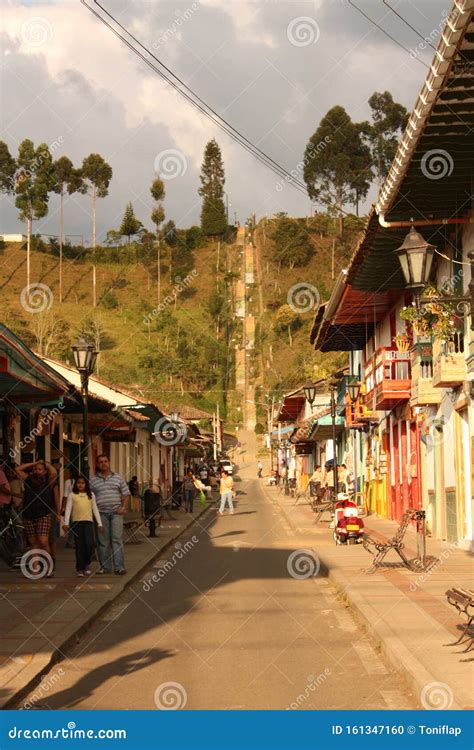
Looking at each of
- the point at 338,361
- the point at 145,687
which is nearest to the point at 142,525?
the point at 145,687

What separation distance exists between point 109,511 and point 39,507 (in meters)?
1.02

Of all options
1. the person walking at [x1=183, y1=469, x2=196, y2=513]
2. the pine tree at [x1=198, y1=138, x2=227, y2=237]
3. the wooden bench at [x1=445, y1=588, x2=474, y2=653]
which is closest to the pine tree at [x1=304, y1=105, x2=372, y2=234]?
the pine tree at [x1=198, y1=138, x2=227, y2=237]

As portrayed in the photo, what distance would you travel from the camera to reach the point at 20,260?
5979 inches

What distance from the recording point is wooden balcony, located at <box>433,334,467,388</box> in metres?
20.0

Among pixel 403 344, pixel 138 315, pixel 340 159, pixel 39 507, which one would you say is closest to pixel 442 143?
pixel 39 507

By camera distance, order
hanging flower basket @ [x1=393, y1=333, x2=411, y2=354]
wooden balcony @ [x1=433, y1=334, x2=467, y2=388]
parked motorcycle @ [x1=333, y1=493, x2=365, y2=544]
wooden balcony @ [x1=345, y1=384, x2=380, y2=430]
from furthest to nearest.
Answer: wooden balcony @ [x1=345, y1=384, x2=380, y2=430]
hanging flower basket @ [x1=393, y1=333, x2=411, y2=354]
parked motorcycle @ [x1=333, y1=493, x2=365, y2=544]
wooden balcony @ [x1=433, y1=334, x2=467, y2=388]

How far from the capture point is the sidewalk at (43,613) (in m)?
A: 8.90

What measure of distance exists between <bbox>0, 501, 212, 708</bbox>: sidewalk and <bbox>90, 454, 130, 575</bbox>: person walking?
349mm

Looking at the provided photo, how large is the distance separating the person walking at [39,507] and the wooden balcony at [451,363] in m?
7.81

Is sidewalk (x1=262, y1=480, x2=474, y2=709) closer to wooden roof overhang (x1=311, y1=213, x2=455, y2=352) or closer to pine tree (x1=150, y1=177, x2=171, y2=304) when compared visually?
wooden roof overhang (x1=311, y1=213, x2=455, y2=352)

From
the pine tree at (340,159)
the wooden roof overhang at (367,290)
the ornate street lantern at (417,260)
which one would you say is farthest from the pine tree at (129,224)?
the ornate street lantern at (417,260)

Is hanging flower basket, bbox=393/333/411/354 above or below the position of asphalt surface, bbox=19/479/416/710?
above

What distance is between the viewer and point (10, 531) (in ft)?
59.9

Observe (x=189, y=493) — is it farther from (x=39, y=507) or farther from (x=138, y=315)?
(x=138, y=315)
